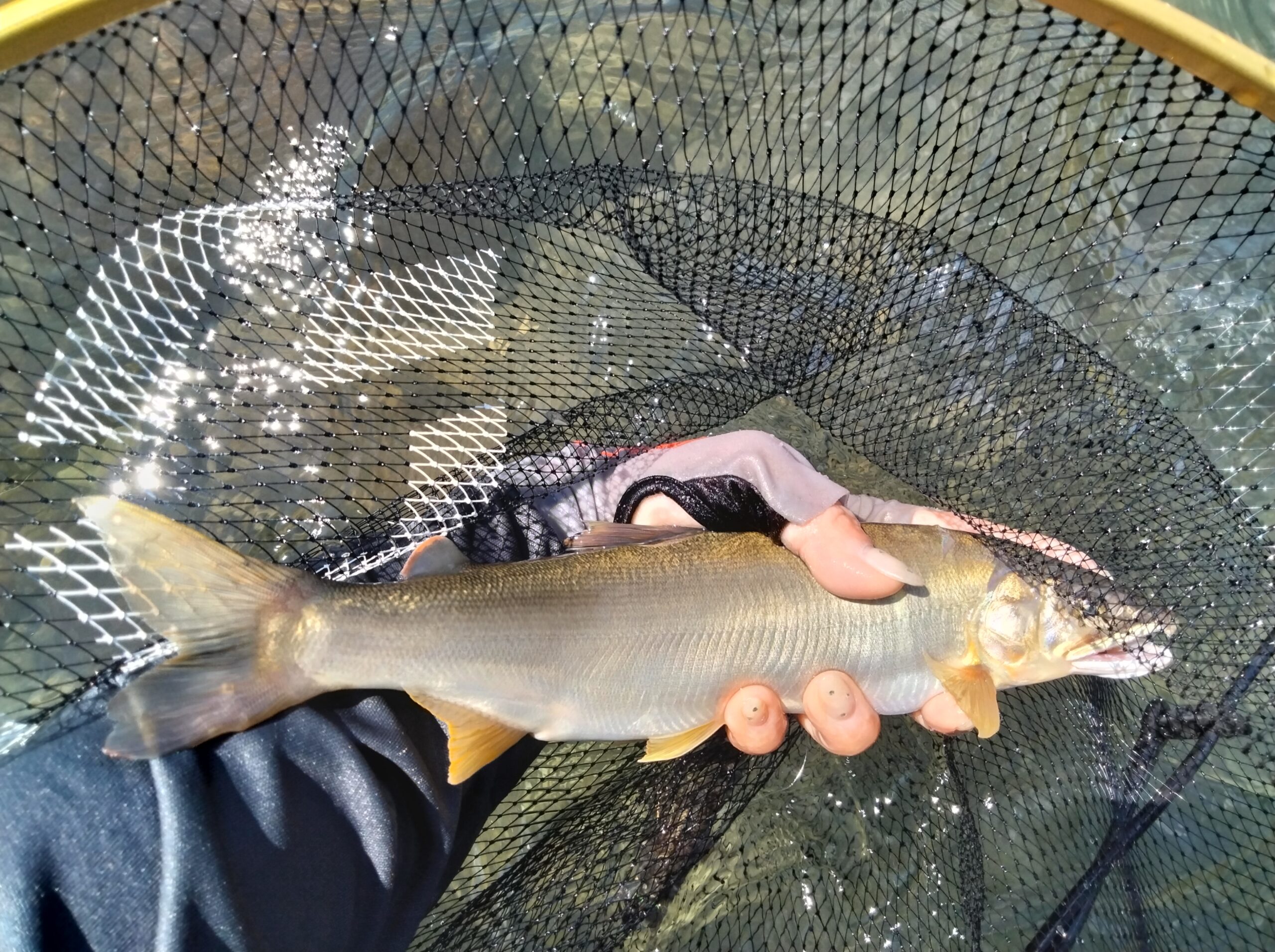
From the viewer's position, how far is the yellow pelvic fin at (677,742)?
2.64 meters

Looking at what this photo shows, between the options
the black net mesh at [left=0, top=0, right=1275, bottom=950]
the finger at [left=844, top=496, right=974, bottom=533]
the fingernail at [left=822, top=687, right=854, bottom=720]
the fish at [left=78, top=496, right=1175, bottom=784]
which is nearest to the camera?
the fish at [left=78, top=496, right=1175, bottom=784]

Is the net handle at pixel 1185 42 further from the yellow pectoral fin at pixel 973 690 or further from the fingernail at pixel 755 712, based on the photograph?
the fingernail at pixel 755 712

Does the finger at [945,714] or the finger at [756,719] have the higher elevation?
the finger at [756,719]

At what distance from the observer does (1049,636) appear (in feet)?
9.45

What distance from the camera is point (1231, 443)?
15.2ft

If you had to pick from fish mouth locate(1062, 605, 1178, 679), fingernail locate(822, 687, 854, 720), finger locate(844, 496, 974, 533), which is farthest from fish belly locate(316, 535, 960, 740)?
finger locate(844, 496, 974, 533)

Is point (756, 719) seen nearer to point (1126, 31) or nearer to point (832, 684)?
point (832, 684)

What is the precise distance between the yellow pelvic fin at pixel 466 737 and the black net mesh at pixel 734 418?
601mm

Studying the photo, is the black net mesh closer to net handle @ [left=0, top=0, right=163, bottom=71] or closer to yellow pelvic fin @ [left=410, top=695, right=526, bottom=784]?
net handle @ [left=0, top=0, right=163, bottom=71]

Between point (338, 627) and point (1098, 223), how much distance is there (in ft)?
15.9

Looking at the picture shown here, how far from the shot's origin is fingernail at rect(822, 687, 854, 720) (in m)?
2.62

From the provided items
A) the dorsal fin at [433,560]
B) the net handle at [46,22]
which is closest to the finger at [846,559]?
the dorsal fin at [433,560]

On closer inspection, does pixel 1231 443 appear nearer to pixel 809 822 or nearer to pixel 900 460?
pixel 900 460

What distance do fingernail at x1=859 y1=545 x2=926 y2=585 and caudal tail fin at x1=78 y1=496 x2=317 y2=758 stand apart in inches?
66.1
